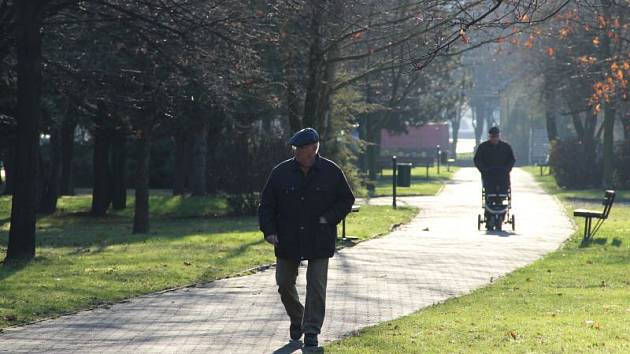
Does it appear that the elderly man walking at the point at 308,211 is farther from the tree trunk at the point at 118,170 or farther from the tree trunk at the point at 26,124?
the tree trunk at the point at 118,170

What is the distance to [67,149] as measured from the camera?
137ft

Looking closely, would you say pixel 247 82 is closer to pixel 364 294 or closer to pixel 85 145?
pixel 364 294

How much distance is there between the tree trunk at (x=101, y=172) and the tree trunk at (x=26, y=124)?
14436 mm

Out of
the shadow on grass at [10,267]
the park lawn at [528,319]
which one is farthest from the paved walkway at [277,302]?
the shadow on grass at [10,267]

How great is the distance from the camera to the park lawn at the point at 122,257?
14.4m

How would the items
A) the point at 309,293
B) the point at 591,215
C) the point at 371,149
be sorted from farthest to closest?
the point at 371,149 → the point at 591,215 → the point at 309,293

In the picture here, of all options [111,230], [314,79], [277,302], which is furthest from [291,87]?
[277,302]

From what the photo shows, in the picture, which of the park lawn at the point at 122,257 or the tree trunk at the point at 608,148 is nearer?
the park lawn at the point at 122,257

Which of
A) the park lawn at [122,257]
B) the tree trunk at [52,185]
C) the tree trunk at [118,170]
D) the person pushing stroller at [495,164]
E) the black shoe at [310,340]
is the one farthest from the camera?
the tree trunk at [52,185]

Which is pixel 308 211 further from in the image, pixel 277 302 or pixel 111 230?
pixel 111 230

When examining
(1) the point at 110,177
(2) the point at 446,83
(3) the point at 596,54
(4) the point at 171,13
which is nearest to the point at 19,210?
(4) the point at 171,13

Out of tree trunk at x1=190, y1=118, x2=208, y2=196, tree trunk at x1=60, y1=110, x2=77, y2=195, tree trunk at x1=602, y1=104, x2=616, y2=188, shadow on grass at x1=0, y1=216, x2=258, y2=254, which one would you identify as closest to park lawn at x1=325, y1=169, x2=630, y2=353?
shadow on grass at x1=0, y1=216, x2=258, y2=254

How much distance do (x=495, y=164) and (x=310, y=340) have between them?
15296 mm

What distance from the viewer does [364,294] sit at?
14688 mm
